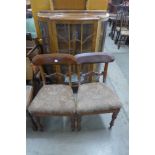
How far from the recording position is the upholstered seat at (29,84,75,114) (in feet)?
5.31

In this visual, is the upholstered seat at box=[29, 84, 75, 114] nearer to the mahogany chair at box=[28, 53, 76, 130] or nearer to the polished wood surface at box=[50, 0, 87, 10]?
the mahogany chair at box=[28, 53, 76, 130]

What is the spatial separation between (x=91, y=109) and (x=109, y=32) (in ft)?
11.8

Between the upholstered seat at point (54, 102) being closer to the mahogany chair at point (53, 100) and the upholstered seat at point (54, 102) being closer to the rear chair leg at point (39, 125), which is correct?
the mahogany chair at point (53, 100)

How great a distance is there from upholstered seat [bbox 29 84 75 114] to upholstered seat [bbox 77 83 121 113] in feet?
0.28

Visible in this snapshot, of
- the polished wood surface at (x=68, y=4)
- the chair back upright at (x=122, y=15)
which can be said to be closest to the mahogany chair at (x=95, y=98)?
the polished wood surface at (x=68, y=4)

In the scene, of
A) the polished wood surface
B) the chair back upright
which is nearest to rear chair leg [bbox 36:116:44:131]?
the polished wood surface

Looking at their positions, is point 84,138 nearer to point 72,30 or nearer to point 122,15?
point 72,30

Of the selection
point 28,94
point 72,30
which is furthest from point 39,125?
point 72,30

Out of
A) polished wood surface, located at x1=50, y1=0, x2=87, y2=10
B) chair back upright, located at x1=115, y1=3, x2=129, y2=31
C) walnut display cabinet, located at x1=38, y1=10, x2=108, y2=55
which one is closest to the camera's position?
walnut display cabinet, located at x1=38, y1=10, x2=108, y2=55
